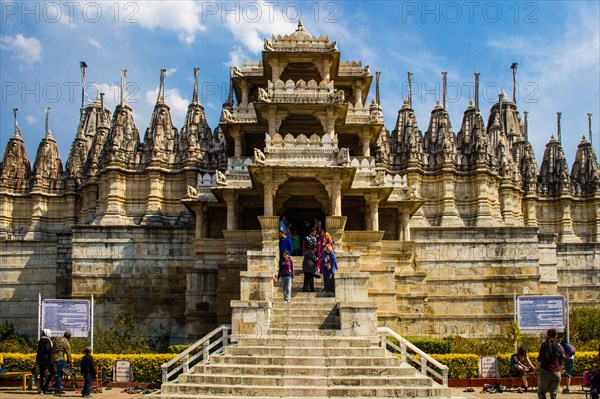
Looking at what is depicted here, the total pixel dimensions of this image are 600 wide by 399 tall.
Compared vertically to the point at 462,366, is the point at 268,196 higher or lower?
higher

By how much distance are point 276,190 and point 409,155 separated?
17085 mm

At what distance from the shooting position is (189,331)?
2962cm

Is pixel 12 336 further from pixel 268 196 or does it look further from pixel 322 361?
pixel 322 361

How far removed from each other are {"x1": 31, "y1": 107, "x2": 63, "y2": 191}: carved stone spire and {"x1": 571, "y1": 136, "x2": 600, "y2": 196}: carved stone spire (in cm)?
3537

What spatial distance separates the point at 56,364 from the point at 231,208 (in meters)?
11.4

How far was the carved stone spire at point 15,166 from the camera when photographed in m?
44.8

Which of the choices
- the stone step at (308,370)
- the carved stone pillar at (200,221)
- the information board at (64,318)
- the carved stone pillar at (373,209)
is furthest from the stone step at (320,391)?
the carved stone pillar at (200,221)

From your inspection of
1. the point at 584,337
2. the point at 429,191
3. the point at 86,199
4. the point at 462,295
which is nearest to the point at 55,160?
the point at 86,199

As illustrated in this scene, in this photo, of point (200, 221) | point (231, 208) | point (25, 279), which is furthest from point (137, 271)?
point (25, 279)

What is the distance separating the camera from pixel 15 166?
149 feet

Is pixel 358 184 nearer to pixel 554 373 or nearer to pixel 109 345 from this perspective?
pixel 109 345

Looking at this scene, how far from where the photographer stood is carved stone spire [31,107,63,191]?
44.7 meters

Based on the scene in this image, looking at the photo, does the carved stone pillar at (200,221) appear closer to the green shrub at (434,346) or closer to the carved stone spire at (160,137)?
the carved stone spire at (160,137)

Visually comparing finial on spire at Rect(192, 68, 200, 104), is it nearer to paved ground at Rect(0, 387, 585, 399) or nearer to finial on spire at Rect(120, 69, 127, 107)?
finial on spire at Rect(120, 69, 127, 107)
